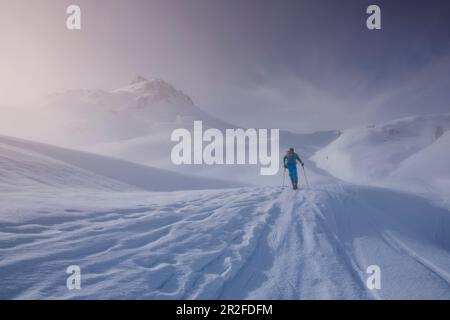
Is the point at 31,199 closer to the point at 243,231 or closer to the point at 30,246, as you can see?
the point at 30,246

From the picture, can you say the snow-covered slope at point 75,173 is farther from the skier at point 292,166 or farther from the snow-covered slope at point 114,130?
the skier at point 292,166

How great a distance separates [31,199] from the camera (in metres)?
6.72

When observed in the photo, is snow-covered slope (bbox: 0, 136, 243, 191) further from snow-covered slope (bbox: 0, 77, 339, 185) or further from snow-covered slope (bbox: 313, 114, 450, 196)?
snow-covered slope (bbox: 313, 114, 450, 196)

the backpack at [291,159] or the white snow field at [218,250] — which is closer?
the white snow field at [218,250]

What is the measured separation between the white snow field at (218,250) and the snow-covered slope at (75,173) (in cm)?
291

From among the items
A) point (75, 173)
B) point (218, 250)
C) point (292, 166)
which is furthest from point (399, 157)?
point (218, 250)

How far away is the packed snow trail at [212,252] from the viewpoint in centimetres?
351

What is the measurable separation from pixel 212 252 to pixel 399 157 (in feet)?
146

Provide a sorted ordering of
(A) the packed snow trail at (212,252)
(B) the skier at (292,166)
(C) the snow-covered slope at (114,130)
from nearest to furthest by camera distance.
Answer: (A) the packed snow trail at (212,252) → (B) the skier at (292,166) → (C) the snow-covered slope at (114,130)

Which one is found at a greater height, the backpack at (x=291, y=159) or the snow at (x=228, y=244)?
the backpack at (x=291, y=159)

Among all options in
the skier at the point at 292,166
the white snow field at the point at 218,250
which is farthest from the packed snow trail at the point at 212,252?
the skier at the point at 292,166

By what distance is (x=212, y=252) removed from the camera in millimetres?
4516

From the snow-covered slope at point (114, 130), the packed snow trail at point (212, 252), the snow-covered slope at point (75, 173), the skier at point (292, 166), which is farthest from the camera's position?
the snow-covered slope at point (114, 130)

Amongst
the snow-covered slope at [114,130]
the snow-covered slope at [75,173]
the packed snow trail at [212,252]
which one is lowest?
the packed snow trail at [212,252]
